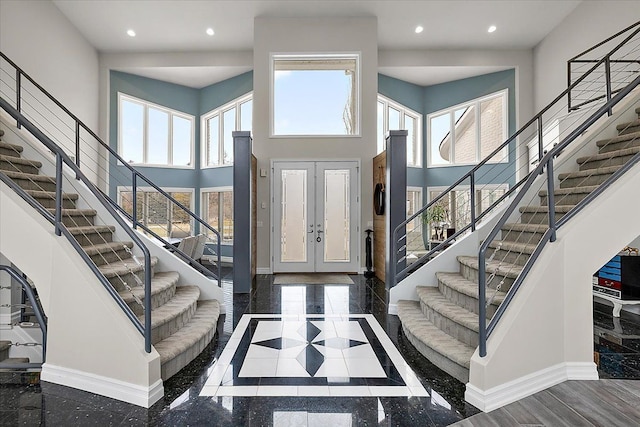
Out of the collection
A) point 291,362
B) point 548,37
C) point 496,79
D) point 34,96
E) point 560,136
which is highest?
point 548,37

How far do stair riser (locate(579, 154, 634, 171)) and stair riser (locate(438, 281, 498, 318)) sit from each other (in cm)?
205

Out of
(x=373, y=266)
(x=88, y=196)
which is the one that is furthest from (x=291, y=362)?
(x=373, y=266)

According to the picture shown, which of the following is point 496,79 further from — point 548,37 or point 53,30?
point 53,30

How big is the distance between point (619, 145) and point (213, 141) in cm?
872

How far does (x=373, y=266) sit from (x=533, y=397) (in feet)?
16.8

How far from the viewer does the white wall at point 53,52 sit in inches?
237

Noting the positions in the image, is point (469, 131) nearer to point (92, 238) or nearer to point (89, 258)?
point (92, 238)

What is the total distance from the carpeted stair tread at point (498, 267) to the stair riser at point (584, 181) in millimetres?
1260

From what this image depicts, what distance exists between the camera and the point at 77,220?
4.02m

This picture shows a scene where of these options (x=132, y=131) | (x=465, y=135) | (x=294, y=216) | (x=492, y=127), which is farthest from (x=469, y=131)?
(x=132, y=131)

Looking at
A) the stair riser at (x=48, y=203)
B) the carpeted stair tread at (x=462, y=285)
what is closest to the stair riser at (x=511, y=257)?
the carpeted stair tread at (x=462, y=285)

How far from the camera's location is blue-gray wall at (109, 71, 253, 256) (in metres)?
8.98

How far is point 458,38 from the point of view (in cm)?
844

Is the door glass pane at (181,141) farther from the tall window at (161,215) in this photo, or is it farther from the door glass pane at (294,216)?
the door glass pane at (294,216)
